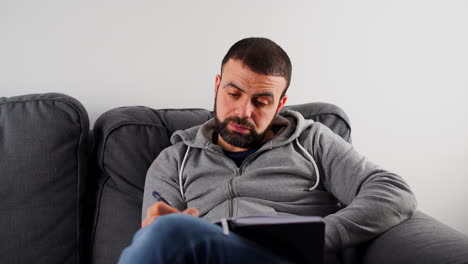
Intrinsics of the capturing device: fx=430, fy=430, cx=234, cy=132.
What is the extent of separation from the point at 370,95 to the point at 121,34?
106cm

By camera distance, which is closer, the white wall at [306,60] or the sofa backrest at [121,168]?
the sofa backrest at [121,168]

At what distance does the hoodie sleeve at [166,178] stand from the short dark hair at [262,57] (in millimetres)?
352

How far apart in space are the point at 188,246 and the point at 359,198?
1.76 feet

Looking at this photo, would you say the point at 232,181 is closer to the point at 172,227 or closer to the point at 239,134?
the point at 239,134

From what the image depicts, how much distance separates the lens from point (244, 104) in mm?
1290

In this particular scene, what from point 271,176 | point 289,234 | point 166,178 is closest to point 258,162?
point 271,176

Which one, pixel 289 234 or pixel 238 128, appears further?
pixel 238 128

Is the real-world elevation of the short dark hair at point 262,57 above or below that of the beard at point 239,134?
above

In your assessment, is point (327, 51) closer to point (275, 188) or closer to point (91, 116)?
point (275, 188)

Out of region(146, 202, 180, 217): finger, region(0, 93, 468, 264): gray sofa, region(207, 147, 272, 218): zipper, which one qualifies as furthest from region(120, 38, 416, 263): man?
region(146, 202, 180, 217): finger

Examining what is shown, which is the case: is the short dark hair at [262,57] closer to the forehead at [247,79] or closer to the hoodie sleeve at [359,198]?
the forehead at [247,79]

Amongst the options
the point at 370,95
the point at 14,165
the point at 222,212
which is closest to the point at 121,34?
the point at 14,165

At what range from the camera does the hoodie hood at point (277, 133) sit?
1359 mm

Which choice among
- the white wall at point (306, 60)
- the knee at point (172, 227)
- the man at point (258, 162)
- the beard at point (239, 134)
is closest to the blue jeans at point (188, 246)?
the knee at point (172, 227)
